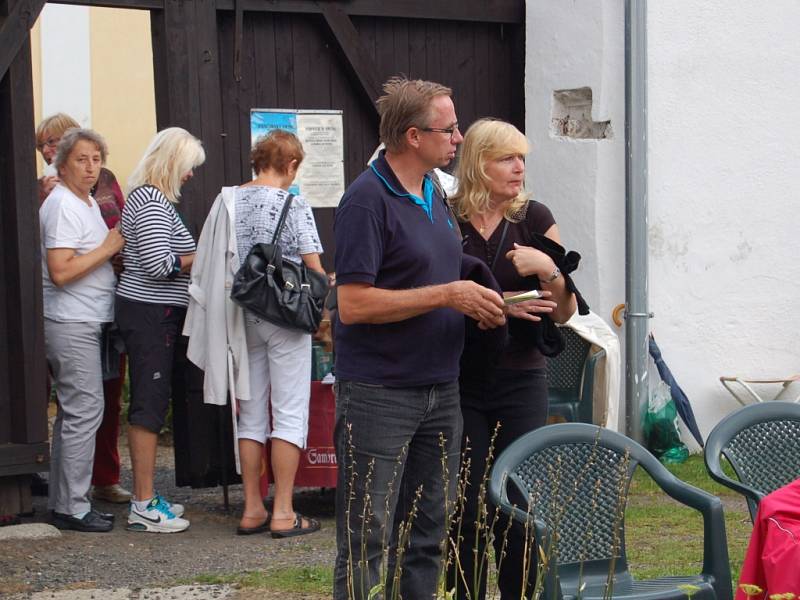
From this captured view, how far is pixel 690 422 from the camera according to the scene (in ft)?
26.1

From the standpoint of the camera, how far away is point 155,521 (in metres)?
6.43

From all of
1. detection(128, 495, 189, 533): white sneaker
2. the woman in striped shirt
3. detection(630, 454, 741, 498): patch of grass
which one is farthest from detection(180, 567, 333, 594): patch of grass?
detection(630, 454, 741, 498): patch of grass

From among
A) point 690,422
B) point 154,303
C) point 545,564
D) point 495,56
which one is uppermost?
point 495,56

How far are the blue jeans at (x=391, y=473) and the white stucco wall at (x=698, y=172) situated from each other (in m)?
3.94

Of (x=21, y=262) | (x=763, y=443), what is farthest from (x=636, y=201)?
(x=21, y=262)

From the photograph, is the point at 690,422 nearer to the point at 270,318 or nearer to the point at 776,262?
the point at 776,262

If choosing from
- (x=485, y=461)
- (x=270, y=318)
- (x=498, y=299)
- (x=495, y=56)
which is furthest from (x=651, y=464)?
(x=495, y=56)

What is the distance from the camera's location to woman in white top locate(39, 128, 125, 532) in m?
6.30

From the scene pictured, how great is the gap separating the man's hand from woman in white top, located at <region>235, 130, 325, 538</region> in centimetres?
248

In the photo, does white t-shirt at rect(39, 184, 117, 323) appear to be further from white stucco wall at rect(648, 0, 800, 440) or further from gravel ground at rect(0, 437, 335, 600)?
white stucco wall at rect(648, 0, 800, 440)

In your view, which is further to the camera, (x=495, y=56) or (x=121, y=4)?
(x=495, y=56)

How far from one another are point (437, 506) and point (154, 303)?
8.69 ft

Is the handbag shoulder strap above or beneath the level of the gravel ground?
above

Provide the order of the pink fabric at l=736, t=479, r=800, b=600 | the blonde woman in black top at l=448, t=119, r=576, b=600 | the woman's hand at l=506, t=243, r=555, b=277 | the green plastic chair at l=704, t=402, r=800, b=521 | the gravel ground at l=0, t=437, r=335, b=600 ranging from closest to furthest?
the pink fabric at l=736, t=479, r=800, b=600 → the woman's hand at l=506, t=243, r=555, b=277 → the blonde woman in black top at l=448, t=119, r=576, b=600 → the green plastic chair at l=704, t=402, r=800, b=521 → the gravel ground at l=0, t=437, r=335, b=600
